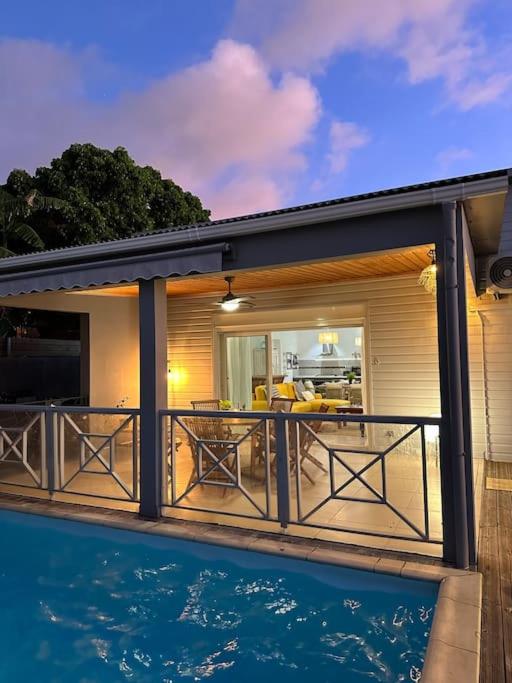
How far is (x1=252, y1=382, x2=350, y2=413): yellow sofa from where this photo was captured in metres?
8.67

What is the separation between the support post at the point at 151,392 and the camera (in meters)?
4.51

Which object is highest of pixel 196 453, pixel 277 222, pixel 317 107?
pixel 317 107

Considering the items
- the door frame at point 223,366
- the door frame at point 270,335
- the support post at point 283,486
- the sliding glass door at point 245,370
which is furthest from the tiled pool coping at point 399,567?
the sliding glass door at point 245,370

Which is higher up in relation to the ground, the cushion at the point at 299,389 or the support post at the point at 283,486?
the cushion at the point at 299,389

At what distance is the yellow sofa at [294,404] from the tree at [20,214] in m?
5.69

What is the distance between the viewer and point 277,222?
391 cm

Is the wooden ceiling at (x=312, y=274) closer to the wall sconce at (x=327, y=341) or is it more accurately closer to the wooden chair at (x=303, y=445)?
the wooden chair at (x=303, y=445)

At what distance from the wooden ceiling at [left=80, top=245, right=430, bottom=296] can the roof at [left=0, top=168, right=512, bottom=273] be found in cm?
95

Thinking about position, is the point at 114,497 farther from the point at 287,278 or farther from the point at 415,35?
the point at 415,35

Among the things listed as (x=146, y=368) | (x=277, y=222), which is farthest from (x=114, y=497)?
(x=277, y=222)

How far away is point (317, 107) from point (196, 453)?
36.4ft

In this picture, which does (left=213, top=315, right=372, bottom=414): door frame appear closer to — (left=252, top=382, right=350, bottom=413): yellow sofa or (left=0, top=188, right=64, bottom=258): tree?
(left=252, top=382, right=350, bottom=413): yellow sofa

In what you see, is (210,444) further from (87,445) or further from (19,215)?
(19,215)

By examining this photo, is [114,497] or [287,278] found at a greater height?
[287,278]
